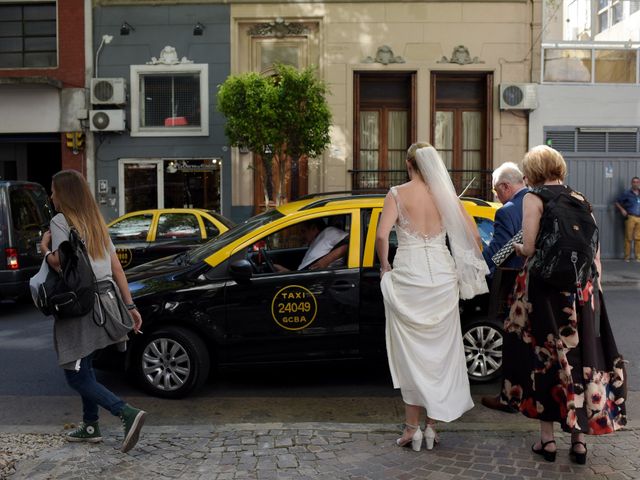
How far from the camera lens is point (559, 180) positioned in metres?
4.47

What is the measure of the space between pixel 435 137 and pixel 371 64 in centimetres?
236

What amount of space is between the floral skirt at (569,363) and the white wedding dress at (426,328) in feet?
1.40

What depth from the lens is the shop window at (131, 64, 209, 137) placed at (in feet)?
56.6

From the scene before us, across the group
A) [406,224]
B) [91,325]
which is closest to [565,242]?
[406,224]

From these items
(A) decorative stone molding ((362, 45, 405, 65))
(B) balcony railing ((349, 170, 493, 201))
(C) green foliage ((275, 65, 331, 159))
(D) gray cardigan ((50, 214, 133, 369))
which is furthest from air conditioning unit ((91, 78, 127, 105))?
(D) gray cardigan ((50, 214, 133, 369))

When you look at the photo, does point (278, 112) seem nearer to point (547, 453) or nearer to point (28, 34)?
point (28, 34)

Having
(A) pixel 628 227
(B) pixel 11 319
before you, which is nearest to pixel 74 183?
(B) pixel 11 319

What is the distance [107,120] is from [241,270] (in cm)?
1229

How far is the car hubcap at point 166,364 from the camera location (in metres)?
5.93

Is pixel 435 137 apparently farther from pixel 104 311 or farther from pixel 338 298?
pixel 104 311

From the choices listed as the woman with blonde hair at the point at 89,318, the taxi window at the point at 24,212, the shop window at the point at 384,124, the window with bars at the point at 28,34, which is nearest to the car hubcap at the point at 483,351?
the woman with blonde hair at the point at 89,318

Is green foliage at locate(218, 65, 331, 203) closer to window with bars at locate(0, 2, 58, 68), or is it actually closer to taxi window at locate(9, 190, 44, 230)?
taxi window at locate(9, 190, 44, 230)

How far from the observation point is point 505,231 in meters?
5.48

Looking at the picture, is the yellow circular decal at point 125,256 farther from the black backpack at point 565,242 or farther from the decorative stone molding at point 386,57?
the black backpack at point 565,242
